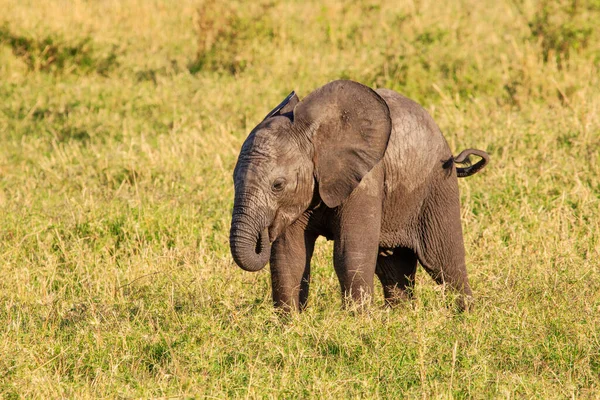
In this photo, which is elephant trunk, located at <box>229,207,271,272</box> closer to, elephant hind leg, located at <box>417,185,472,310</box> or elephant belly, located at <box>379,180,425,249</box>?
elephant belly, located at <box>379,180,425,249</box>

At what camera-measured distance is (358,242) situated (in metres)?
5.14

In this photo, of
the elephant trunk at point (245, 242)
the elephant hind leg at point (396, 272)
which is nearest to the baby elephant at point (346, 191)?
the elephant trunk at point (245, 242)

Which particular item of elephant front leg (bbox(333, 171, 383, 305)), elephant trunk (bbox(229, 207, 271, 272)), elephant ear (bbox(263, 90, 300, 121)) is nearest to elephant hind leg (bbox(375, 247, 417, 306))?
elephant front leg (bbox(333, 171, 383, 305))

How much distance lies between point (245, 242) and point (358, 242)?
676mm

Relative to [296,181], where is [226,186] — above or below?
below

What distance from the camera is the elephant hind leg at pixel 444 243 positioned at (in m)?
5.69

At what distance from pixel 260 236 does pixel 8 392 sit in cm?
140

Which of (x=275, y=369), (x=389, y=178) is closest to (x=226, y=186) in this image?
(x=389, y=178)

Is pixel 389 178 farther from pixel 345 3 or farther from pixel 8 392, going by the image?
pixel 345 3

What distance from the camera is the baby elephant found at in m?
4.92

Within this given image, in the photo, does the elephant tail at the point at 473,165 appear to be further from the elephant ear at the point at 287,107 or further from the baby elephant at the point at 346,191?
the elephant ear at the point at 287,107

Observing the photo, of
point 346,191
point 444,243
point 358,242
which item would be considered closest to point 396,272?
point 444,243

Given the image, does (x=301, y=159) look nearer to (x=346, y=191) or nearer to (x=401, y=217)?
(x=346, y=191)

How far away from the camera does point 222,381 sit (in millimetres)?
4477
